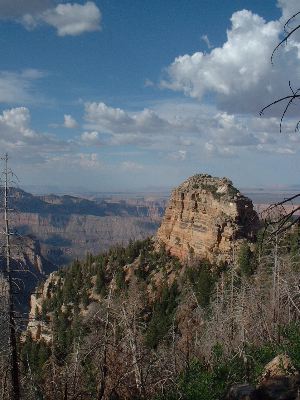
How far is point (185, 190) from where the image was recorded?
105188 millimetres

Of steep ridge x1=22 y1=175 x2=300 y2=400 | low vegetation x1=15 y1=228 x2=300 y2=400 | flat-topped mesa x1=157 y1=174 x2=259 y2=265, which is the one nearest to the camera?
low vegetation x1=15 y1=228 x2=300 y2=400

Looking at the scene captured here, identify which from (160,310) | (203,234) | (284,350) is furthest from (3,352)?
(203,234)

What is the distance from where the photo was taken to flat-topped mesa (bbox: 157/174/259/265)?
85.2 meters

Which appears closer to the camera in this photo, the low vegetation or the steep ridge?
the low vegetation

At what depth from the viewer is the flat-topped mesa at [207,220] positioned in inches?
3354

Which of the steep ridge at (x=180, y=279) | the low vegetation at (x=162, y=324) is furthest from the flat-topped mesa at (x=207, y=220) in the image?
the low vegetation at (x=162, y=324)

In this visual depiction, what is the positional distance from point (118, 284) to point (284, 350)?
7070 cm

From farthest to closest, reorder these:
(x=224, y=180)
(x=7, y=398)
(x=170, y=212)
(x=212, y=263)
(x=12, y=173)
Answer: (x=170, y=212), (x=224, y=180), (x=212, y=263), (x=7, y=398), (x=12, y=173)

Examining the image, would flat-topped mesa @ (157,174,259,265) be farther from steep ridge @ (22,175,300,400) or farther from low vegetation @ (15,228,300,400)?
low vegetation @ (15,228,300,400)

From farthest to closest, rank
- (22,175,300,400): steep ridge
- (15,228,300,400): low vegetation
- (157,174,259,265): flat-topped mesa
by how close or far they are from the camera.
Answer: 1. (157,174,259,265): flat-topped mesa
2. (22,175,300,400): steep ridge
3. (15,228,300,400): low vegetation

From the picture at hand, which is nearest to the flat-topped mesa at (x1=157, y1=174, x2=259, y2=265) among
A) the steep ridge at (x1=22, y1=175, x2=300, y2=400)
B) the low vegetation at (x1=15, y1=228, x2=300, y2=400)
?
the steep ridge at (x1=22, y1=175, x2=300, y2=400)

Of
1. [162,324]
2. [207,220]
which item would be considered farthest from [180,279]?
[162,324]

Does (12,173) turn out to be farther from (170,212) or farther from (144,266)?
(170,212)

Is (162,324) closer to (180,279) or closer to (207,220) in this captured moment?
(180,279)
